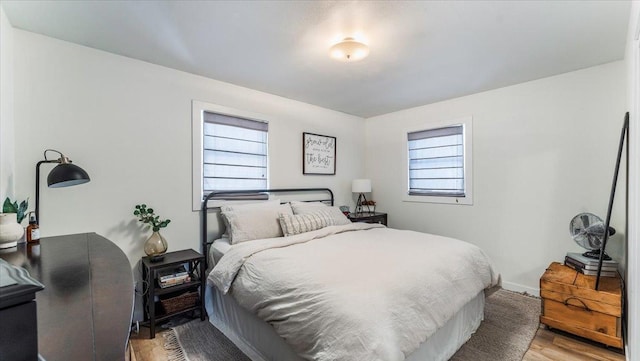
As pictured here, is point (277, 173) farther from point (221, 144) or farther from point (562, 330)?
point (562, 330)

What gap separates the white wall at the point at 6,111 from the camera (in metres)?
1.81

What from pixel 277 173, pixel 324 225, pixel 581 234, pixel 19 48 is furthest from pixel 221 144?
pixel 581 234

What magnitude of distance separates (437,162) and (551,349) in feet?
7.82

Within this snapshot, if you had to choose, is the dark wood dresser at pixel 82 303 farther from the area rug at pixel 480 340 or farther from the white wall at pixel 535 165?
the white wall at pixel 535 165

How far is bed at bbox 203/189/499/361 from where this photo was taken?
1435 millimetres

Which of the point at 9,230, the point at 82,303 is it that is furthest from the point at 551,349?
the point at 9,230

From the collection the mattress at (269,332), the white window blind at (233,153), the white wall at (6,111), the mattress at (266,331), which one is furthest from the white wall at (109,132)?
the mattress at (269,332)

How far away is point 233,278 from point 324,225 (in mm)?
1263

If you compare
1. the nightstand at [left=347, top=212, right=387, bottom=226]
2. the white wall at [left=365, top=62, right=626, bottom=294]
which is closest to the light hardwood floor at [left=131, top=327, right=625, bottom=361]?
the white wall at [left=365, top=62, right=626, bottom=294]

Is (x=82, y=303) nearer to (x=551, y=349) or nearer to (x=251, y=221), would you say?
(x=251, y=221)

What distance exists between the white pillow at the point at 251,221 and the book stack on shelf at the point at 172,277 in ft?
1.62

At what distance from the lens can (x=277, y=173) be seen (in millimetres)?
3670

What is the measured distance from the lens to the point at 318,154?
4156 millimetres

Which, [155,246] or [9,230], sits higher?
[9,230]
